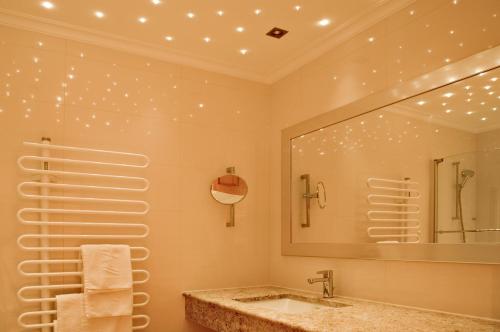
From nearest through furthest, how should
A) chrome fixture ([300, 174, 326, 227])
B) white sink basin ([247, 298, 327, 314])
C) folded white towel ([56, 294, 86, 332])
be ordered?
1. folded white towel ([56, 294, 86, 332])
2. white sink basin ([247, 298, 327, 314])
3. chrome fixture ([300, 174, 326, 227])

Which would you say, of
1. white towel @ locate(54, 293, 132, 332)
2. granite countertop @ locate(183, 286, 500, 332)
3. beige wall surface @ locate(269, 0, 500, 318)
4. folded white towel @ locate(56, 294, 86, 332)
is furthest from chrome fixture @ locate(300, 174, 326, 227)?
folded white towel @ locate(56, 294, 86, 332)

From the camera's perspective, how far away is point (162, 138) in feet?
8.78

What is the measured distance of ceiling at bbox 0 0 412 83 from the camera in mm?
2172

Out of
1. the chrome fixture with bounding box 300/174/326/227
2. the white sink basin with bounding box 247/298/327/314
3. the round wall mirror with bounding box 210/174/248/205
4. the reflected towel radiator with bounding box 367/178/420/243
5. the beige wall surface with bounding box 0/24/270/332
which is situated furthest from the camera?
the round wall mirror with bounding box 210/174/248/205

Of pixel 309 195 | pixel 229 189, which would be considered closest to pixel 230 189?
pixel 229 189

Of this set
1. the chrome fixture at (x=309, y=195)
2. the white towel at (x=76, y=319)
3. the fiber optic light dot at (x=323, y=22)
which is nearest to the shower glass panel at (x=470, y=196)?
the chrome fixture at (x=309, y=195)

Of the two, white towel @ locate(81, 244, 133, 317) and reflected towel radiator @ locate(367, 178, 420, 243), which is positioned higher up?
reflected towel radiator @ locate(367, 178, 420, 243)

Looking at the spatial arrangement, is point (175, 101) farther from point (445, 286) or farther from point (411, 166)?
point (445, 286)

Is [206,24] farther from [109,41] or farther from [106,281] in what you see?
[106,281]

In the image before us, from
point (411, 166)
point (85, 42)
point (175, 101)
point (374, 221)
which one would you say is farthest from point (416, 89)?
point (85, 42)

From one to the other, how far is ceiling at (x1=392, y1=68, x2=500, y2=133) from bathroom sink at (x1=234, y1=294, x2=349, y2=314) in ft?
3.71

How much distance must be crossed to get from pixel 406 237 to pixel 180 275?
4.60 feet

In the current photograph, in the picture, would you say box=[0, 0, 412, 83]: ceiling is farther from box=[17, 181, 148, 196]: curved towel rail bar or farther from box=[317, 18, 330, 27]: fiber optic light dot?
box=[17, 181, 148, 196]: curved towel rail bar

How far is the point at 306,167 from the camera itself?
2719 mm
